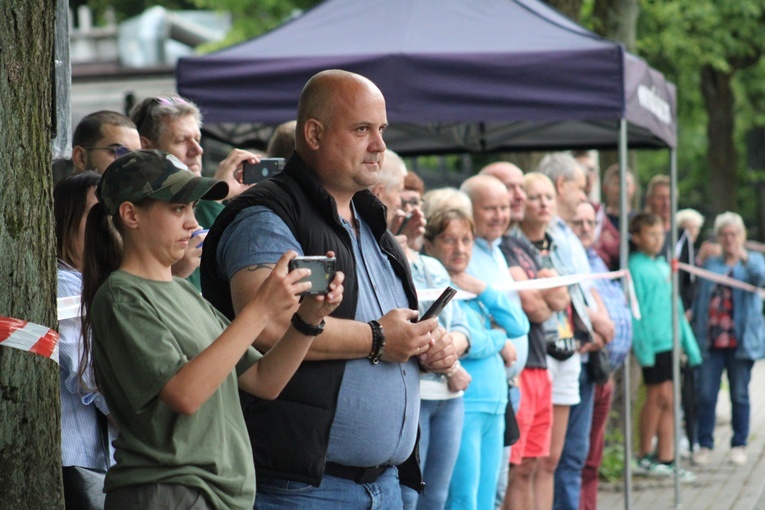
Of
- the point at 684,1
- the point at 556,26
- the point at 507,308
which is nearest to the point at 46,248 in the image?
the point at 507,308

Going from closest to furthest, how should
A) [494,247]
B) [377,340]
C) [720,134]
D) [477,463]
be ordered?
1. [377,340]
2. [477,463]
3. [494,247]
4. [720,134]

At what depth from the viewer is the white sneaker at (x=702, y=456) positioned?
10.3 meters

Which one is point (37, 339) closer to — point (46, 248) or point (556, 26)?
point (46, 248)

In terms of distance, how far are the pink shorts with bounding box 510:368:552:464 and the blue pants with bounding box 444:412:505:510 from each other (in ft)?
1.99

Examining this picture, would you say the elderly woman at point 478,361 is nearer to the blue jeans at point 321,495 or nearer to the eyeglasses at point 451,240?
the eyeglasses at point 451,240

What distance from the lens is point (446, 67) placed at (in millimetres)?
6656

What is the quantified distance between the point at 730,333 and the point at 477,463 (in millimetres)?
6029

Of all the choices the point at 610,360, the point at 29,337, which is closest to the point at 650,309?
the point at 610,360

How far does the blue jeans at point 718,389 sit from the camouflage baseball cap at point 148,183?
8.31 metres

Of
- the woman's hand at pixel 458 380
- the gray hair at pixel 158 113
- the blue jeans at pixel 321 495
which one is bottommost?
the woman's hand at pixel 458 380

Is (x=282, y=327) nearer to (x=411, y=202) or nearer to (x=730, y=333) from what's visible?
(x=411, y=202)

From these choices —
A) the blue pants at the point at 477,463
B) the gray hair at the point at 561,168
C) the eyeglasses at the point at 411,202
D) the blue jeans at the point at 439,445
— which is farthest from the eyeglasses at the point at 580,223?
the blue jeans at the point at 439,445

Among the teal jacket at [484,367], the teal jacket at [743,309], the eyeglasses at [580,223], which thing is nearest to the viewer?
the teal jacket at [484,367]

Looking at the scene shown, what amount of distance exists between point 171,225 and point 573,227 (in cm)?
523
